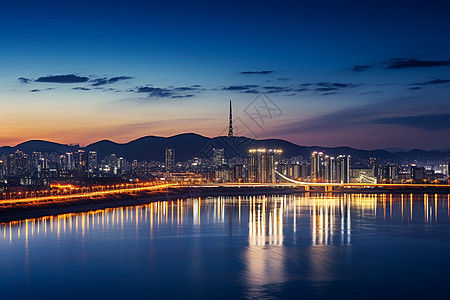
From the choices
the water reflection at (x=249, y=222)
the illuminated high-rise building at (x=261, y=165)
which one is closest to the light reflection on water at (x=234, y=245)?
the water reflection at (x=249, y=222)

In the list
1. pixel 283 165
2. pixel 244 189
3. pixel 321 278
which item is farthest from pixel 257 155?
pixel 321 278

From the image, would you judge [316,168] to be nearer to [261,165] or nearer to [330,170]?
[330,170]

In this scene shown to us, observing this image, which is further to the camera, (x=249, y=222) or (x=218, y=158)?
(x=218, y=158)

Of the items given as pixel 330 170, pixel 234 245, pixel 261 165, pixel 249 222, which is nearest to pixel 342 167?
pixel 330 170

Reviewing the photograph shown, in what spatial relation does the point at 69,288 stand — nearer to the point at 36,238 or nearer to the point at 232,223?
the point at 36,238

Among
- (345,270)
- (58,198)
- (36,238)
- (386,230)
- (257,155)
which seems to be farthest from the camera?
(257,155)

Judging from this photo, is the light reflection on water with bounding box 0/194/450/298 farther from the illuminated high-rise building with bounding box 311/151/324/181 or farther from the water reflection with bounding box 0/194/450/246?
the illuminated high-rise building with bounding box 311/151/324/181

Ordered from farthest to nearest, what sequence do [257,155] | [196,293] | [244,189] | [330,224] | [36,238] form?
[257,155] → [244,189] → [330,224] → [36,238] → [196,293]

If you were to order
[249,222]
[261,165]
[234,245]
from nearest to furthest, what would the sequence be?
[234,245]
[249,222]
[261,165]

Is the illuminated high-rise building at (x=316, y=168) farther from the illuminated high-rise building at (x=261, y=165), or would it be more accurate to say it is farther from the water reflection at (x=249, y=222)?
the water reflection at (x=249, y=222)
